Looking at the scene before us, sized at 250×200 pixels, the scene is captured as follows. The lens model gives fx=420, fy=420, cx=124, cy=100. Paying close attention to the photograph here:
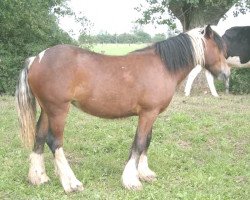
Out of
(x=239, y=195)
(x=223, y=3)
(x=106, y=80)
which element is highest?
(x=223, y=3)

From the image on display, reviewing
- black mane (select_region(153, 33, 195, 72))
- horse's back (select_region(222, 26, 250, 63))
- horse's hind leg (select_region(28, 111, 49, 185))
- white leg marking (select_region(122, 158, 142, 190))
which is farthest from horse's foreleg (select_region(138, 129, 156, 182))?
horse's back (select_region(222, 26, 250, 63))

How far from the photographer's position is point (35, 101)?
16.6 ft

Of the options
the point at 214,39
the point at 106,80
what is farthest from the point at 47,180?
the point at 214,39

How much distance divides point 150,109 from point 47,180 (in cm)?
155

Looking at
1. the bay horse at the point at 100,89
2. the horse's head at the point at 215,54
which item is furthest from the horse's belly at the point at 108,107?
the horse's head at the point at 215,54

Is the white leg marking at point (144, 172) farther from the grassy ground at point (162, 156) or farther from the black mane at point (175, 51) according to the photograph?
the black mane at point (175, 51)

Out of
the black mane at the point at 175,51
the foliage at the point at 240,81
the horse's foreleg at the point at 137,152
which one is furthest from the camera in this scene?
the foliage at the point at 240,81

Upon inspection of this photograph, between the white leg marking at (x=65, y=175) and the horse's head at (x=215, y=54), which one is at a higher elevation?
the horse's head at (x=215, y=54)

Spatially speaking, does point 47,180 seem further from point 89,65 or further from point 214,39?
point 214,39

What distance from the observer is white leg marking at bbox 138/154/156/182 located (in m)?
5.35

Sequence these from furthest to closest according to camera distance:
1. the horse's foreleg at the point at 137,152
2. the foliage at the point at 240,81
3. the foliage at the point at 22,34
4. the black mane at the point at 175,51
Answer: the foliage at the point at 240,81, the foliage at the point at 22,34, the black mane at the point at 175,51, the horse's foreleg at the point at 137,152

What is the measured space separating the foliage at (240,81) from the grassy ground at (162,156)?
12.1ft

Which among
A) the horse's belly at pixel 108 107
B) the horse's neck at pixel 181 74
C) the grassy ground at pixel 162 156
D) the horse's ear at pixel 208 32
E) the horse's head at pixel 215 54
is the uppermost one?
the horse's ear at pixel 208 32

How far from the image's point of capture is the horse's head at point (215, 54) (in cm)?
544
